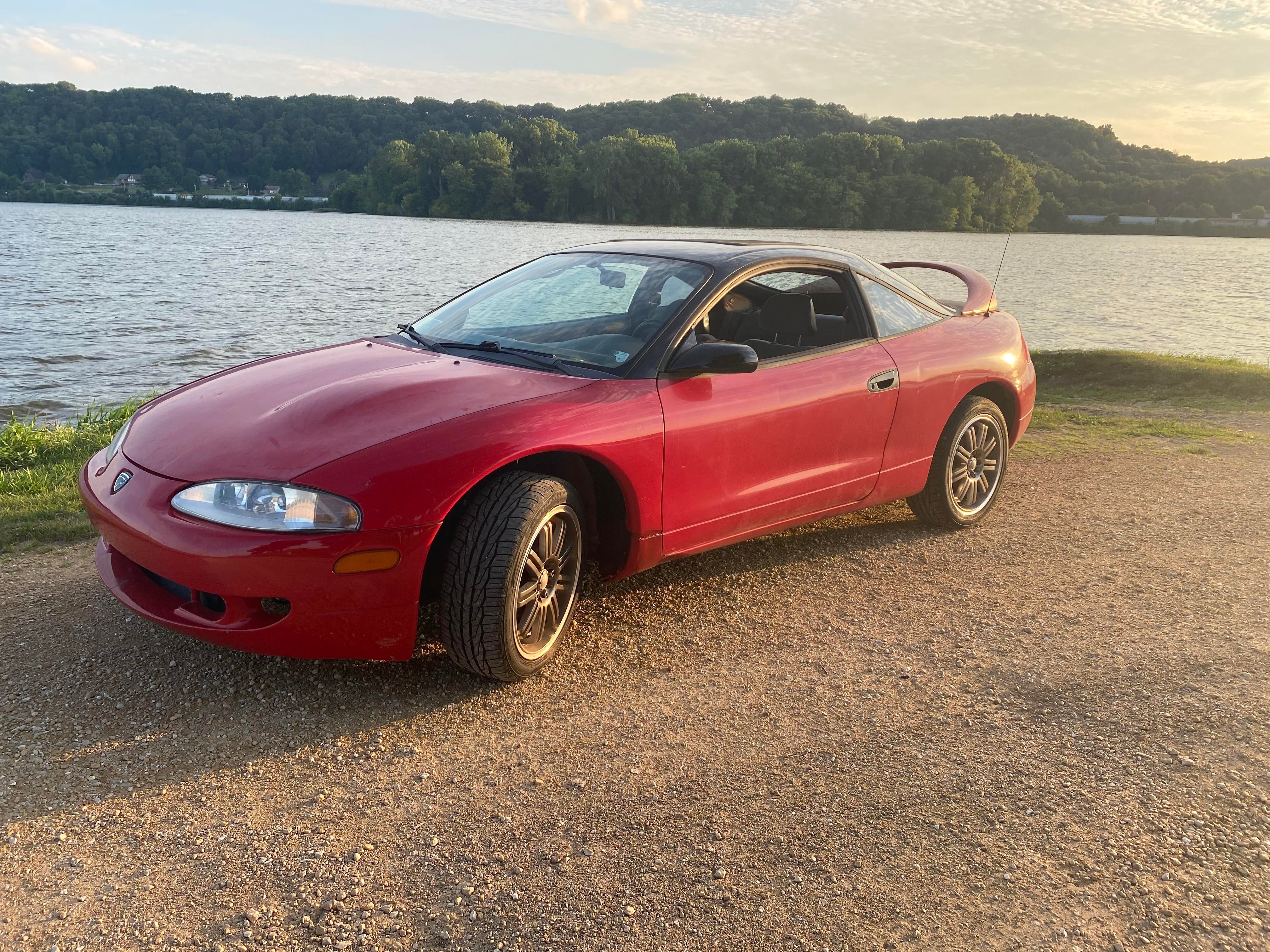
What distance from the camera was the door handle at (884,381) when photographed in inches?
175

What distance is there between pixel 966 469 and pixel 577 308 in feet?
8.21

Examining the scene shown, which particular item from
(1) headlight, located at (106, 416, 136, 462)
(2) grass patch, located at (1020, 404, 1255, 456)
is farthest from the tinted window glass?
(1) headlight, located at (106, 416, 136, 462)

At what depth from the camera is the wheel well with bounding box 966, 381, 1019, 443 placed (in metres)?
5.32

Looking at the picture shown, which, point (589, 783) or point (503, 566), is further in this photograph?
point (503, 566)

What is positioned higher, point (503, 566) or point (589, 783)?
point (503, 566)

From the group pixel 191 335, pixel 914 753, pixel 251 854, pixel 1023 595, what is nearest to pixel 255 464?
pixel 251 854

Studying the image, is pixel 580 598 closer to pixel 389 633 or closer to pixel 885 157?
pixel 389 633

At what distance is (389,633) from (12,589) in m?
2.24

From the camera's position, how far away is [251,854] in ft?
7.95

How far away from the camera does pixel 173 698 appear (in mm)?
3184

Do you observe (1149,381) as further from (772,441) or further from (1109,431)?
(772,441)

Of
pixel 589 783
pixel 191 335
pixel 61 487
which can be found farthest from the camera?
pixel 191 335

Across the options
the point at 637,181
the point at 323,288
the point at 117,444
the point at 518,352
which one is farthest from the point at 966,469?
the point at 637,181

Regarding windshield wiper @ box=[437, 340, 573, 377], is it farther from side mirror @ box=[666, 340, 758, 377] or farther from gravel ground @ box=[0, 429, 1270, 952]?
gravel ground @ box=[0, 429, 1270, 952]
